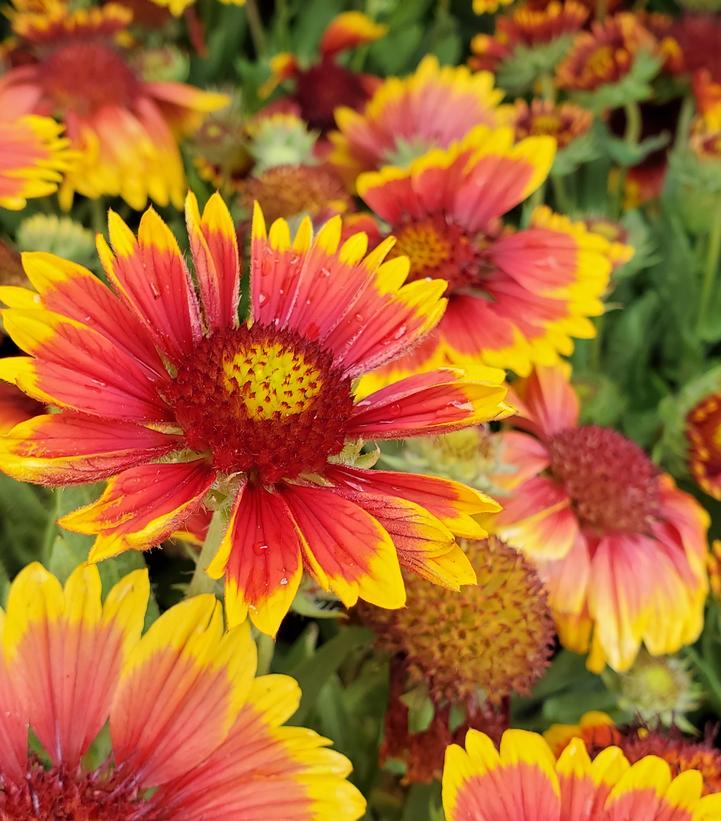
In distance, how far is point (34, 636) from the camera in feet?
1.47

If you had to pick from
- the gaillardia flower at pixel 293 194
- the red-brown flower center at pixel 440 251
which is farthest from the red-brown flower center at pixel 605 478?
the gaillardia flower at pixel 293 194

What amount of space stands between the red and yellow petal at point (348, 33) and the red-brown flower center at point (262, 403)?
73 cm

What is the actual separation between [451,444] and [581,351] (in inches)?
16.1

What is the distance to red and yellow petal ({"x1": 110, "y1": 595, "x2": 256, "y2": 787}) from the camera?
442mm

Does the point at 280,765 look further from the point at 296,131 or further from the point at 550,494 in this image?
the point at 296,131

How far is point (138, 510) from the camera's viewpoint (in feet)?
1.25

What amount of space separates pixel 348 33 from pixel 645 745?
2.83 feet

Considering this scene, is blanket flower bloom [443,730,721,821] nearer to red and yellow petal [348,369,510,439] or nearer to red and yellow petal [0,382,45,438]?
red and yellow petal [348,369,510,439]

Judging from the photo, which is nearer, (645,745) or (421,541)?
(421,541)

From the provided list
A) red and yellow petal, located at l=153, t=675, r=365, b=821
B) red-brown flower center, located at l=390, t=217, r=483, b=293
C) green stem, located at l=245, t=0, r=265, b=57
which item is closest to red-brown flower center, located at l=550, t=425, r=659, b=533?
red-brown flower center, located at l=390, t=217, r=483, b=293

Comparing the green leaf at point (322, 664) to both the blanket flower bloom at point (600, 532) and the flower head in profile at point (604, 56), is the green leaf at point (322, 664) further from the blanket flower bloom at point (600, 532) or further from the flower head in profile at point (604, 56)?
the flower head in profile at point (604, 56)

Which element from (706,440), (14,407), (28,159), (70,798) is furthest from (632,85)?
(70,798)

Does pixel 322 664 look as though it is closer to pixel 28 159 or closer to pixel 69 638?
pixel 69 638

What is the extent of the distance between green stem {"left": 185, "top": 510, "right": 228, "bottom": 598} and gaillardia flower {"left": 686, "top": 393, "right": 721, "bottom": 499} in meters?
0.56
